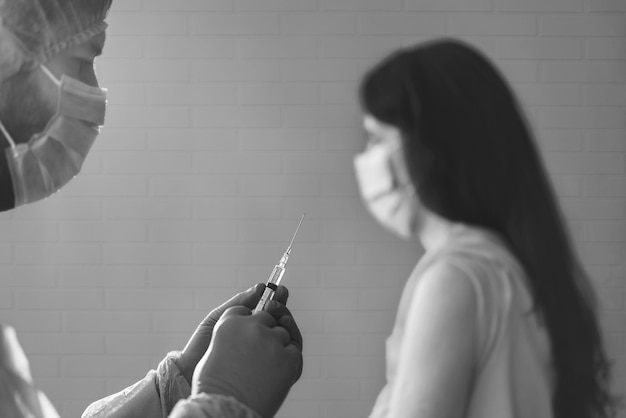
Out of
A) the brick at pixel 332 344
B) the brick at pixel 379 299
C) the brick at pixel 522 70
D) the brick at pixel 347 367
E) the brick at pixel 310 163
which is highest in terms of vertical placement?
the brick at pixel 522 70

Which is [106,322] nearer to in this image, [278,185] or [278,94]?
[278,185]

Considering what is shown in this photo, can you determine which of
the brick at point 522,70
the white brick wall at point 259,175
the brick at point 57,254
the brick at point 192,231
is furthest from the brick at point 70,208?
the brick at point 522,70

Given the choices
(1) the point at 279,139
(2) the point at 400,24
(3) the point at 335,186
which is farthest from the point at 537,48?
(1) the point at 279,139

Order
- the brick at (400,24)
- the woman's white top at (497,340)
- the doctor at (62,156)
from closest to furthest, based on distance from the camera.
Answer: the woman's white top at (497,340) → the doctor at (62,156) → the brick at (400,24)

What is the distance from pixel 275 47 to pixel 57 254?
1115mm

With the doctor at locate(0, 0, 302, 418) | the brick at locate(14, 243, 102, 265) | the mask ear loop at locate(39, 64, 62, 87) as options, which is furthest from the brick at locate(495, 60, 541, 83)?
the mask ear loop at locate(39, 64, 62, 87)

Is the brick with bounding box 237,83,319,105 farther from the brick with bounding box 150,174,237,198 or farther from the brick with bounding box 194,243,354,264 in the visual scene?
the brick with bounding box 194,243,354,264

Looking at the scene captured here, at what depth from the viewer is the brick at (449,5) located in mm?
3088

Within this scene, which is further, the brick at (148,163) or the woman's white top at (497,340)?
the brick at (148,163)

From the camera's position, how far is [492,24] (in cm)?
310

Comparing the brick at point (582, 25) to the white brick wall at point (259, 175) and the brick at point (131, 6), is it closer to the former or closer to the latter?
the white brick wall at point (259, 175)

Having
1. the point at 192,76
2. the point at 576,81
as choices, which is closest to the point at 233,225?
the point at 192,76

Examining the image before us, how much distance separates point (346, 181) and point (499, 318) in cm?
241

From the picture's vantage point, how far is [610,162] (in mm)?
3123
